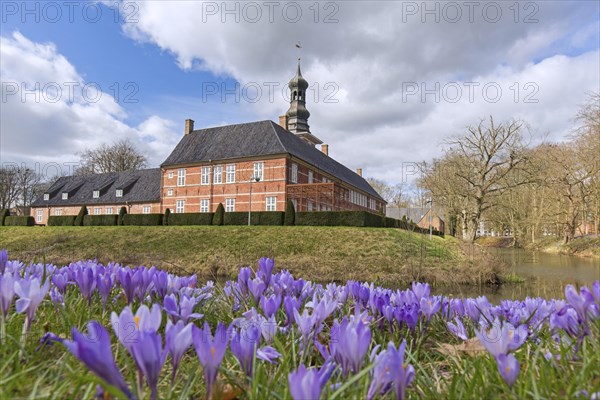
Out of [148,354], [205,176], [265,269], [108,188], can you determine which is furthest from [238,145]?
[148,354]

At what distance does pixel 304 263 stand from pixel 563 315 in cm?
1428

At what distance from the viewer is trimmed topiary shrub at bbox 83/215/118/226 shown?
29891 mm

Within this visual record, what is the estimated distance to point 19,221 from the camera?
34.9 m

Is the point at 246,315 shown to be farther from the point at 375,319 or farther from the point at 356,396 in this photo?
the point at 356,396

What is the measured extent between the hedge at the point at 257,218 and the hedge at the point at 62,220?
1595 cm

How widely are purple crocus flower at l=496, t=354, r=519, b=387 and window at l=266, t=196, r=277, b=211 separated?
28.8 metres

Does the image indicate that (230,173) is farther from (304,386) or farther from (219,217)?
(304,386)

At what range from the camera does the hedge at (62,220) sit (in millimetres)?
32531

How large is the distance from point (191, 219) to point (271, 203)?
6.39 m

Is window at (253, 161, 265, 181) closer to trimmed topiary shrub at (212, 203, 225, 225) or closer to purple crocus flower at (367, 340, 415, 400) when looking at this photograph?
trimmed topiary shrub at (212, 203, 225, 225)

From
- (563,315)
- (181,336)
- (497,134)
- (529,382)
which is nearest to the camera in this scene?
(181,336)

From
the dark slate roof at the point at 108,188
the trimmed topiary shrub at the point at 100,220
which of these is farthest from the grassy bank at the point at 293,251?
the dark slate roof at the point at 108,188

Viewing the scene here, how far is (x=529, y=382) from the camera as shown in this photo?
117cm

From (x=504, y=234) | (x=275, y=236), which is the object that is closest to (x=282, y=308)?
(x=275, y=236)
